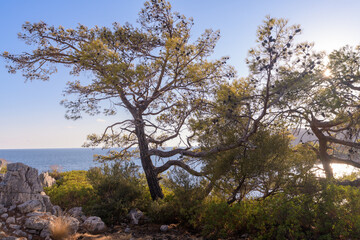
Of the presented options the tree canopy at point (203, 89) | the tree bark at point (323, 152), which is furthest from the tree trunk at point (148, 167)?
the tree bark at point (323, 152)

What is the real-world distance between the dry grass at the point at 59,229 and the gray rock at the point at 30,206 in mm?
832

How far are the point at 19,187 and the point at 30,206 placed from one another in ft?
2.15

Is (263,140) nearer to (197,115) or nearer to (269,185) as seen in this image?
(269,185)

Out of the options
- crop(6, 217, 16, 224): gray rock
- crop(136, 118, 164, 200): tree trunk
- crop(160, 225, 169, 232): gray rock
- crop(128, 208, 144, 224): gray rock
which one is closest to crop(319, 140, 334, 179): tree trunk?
crop(136, 118, 164, 200): tree trunk

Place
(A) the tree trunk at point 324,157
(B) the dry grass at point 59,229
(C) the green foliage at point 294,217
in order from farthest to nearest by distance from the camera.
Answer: (A) the tree trunk at point 324,157, (B) the dry grass at point 59,229, (C) the green foliage at point 294,217

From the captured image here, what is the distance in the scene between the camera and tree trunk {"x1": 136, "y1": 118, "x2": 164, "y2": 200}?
28.7 feet

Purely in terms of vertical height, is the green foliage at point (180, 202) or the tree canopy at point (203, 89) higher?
the tree canopy at point (203, 89)

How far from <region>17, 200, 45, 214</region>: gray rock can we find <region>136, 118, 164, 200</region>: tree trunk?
3423mm

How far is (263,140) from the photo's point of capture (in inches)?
263

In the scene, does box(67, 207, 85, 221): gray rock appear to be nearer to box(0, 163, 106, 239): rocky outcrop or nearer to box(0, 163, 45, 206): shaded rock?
box(0, 163, 106, 239): rocky outcrop

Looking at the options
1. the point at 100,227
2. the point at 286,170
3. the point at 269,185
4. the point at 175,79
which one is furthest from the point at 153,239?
the point at 175,79

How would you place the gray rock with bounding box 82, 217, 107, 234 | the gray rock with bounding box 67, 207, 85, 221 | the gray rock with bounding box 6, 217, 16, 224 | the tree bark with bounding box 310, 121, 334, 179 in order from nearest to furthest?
the gray rock with bounding box 6, 217, 16, 224 < the gray rock with bounding box 82, 217, 107, 234 < the gray rock with bounding box 67, 207, 85, 221 < the tree bark with bounding box 310, 121, 334, 179

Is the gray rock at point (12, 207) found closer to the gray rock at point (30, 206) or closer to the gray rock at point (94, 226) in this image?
the gray rock at point (30, 206)

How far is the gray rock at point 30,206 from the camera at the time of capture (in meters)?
6.02
